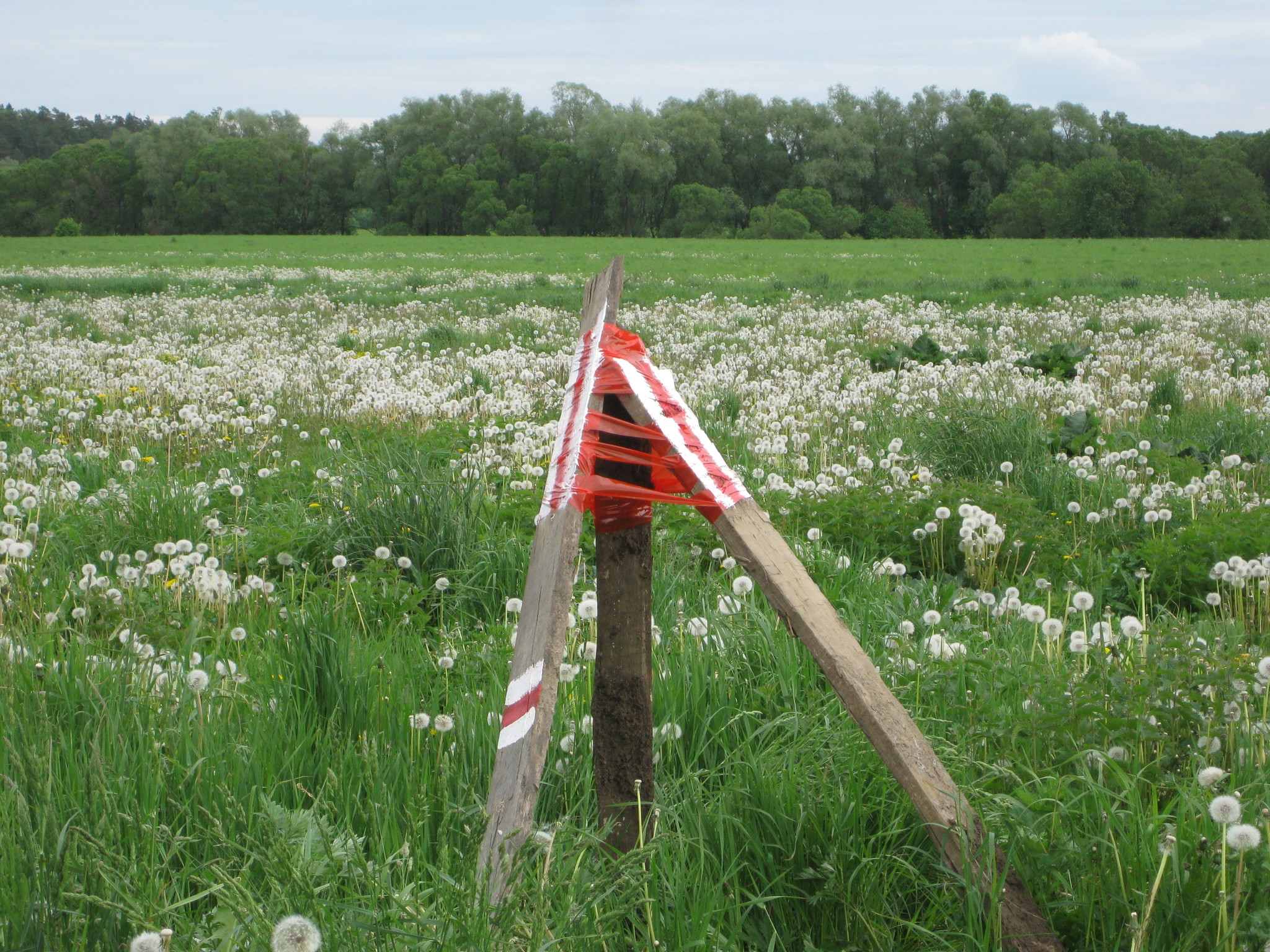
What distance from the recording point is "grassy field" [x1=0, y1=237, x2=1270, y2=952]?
2.15 meters

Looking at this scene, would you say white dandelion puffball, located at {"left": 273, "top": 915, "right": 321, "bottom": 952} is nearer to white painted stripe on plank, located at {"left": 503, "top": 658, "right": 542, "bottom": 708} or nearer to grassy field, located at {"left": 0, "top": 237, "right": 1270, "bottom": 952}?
grassy field, located at {"left": 0, "top": 237, "right": 1270, "bottom": 952}

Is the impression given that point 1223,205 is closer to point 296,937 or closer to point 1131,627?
point 1131,627

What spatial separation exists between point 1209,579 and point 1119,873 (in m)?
3.36

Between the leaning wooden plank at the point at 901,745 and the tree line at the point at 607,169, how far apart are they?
284 feet

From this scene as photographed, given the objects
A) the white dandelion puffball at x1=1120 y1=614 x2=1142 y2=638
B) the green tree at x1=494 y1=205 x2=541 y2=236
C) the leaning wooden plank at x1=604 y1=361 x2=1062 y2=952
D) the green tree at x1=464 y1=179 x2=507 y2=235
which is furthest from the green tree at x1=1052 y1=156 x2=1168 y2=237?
the leaning wooden plank at x1=604 y1=361 x2=1062 y2=952

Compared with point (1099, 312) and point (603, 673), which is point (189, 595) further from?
point (1099, 312)

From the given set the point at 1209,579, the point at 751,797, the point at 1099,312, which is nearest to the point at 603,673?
the point at 751,797

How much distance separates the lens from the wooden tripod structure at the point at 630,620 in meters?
2.09

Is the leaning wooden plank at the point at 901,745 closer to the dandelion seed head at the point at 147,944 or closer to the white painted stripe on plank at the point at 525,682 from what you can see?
the white painted stripe on plank at the point at 525,682

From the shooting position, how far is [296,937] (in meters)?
1.51

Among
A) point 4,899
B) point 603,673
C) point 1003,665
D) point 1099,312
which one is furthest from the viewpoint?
point 1099,312

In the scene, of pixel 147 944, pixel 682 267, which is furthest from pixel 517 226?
pixel 147 944

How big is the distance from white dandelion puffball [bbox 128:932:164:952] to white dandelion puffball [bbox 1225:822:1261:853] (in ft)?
6.45

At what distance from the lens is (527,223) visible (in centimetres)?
9169
